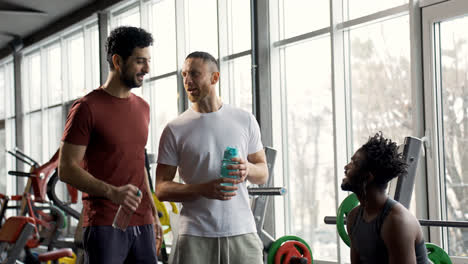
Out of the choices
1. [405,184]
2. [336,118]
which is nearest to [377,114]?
[336,118]

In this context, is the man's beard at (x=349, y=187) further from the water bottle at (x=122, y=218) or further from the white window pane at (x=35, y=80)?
the white window pane at (x=35, y=80)

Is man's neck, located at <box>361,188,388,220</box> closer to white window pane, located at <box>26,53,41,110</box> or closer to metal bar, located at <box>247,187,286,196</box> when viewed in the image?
metal bar, located at <box>247,187,286,196</box>

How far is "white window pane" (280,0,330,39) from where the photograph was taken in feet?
16.2

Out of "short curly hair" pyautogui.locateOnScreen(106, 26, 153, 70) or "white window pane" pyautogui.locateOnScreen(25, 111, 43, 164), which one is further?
"white window pane" pyautogui.locateOnScreen(25, 111, 43, 164)

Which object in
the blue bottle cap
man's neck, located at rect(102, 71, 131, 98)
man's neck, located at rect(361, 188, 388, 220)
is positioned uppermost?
man's neck, located at rect(102, 71, 131, 98)

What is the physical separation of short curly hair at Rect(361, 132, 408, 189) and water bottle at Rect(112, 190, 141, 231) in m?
0.78

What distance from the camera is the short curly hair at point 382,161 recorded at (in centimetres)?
188

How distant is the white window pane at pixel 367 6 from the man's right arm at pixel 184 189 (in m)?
2.77

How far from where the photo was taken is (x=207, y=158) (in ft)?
6.75

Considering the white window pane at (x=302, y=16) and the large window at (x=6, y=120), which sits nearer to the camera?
the white window pane at (x=302, y=16)

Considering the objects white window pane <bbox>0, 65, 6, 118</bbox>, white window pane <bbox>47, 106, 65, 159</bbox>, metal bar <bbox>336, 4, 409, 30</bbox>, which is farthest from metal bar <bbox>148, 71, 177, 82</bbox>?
white window pane <bbox>0, 65, 6, 118</bbox>

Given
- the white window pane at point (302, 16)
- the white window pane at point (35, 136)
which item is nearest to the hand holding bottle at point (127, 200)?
the white window pane at point (302, 16)

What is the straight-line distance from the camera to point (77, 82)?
8430 mm

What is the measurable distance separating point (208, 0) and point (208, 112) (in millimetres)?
4107
